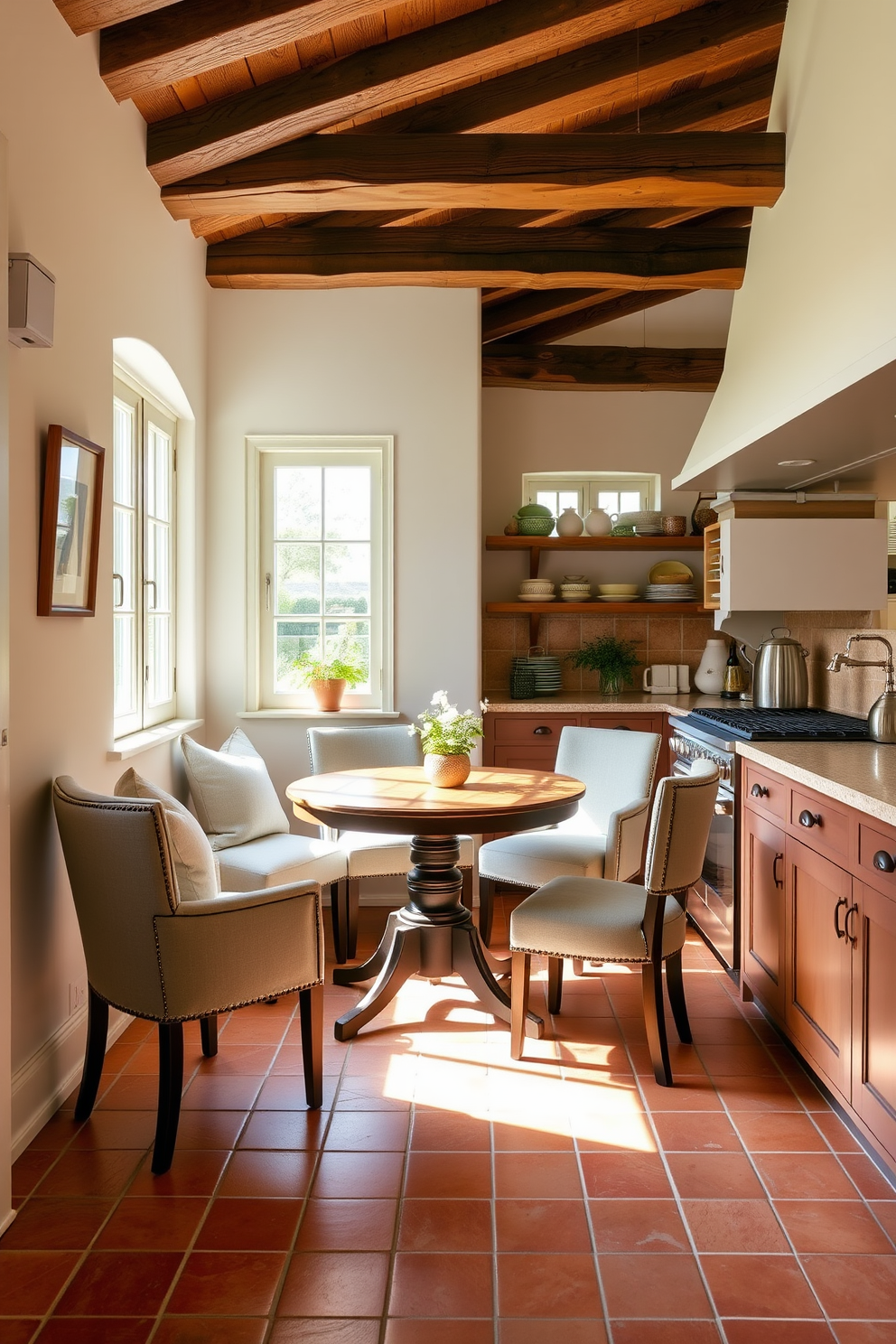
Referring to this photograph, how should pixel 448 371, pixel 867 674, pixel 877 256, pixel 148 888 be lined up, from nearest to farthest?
pixel 148 888, pixel 877 256, pixel 867 674, pixel 448 371

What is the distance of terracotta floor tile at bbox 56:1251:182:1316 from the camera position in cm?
190

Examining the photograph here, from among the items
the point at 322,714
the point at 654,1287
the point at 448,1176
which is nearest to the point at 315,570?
the point at 322,714

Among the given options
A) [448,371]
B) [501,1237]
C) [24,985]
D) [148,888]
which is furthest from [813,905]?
[448,371]

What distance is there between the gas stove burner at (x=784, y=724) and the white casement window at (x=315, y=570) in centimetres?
A: 153

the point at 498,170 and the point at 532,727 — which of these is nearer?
the point at 498,170

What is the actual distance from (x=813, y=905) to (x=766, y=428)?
1.54 m

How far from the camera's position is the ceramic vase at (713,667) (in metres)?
5.38

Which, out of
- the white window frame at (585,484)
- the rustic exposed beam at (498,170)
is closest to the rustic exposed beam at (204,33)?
the rustic exposed beam at (498,170)

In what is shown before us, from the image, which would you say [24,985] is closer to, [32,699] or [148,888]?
[148,888]

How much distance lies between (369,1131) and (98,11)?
3067 mm

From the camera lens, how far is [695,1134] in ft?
8.50

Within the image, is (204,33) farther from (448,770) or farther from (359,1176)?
(359,1176)

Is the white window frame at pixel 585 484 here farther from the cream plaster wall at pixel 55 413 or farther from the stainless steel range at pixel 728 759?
the cream plaster wall at pixel 55 413

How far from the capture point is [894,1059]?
224 cm
